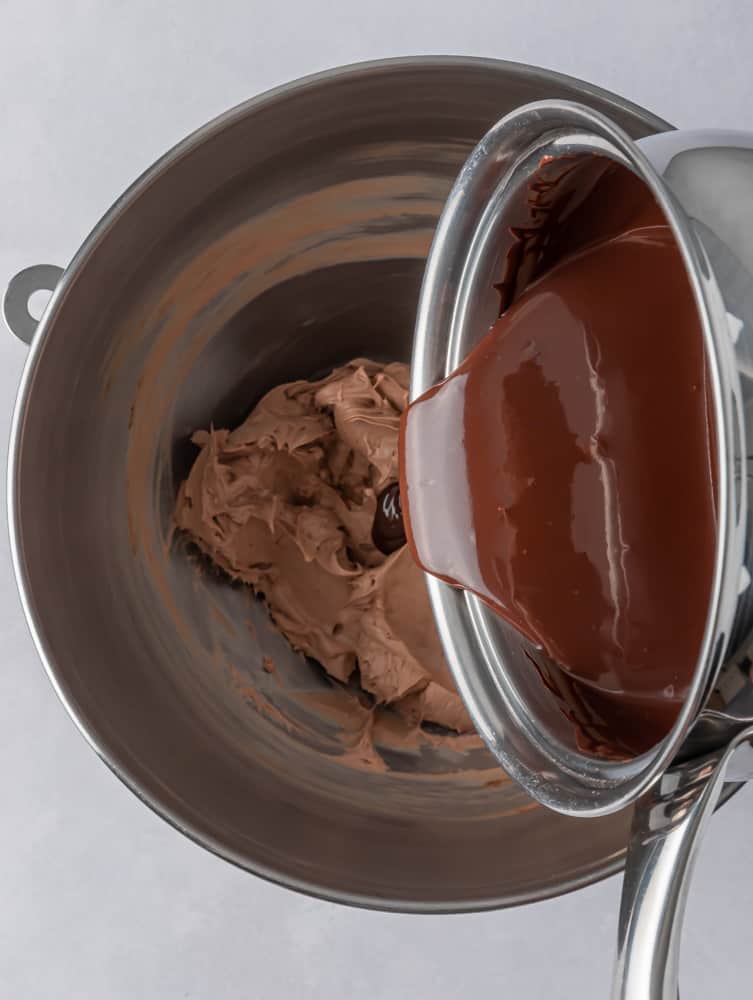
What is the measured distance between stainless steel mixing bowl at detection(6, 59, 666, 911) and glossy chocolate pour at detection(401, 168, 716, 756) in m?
0.17

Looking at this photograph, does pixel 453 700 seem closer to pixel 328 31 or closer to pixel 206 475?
pixel 206 475

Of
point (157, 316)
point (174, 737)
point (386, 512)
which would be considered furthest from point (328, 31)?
point (174, 737)

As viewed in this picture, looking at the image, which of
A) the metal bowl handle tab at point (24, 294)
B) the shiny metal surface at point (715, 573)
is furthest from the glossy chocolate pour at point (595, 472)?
the metal bowl handle tab at point (24, 294)

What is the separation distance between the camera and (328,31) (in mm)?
1064

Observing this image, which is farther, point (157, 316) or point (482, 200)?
point (157, 316)

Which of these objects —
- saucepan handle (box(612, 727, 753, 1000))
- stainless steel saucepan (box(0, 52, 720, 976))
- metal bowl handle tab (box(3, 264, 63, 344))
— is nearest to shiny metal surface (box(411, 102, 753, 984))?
saucepan handle (box(612, 727, 753, 1000))

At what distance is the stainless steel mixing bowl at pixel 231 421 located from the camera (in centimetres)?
77

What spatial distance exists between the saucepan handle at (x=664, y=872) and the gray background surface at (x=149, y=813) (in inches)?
20.9

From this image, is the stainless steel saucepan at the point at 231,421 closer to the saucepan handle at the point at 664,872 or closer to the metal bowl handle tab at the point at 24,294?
the metal bowl handle tab at the point at 24,294

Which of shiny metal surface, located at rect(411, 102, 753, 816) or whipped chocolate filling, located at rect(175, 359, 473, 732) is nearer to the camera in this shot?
shiny metal surface, located at rect(411, 102, 753, 816)

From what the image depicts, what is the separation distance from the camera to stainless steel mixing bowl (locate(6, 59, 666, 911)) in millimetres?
769

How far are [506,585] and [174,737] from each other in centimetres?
36

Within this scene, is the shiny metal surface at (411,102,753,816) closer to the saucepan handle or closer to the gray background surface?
the saucepan handle

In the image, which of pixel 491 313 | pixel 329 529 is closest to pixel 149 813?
pixel 329 529
